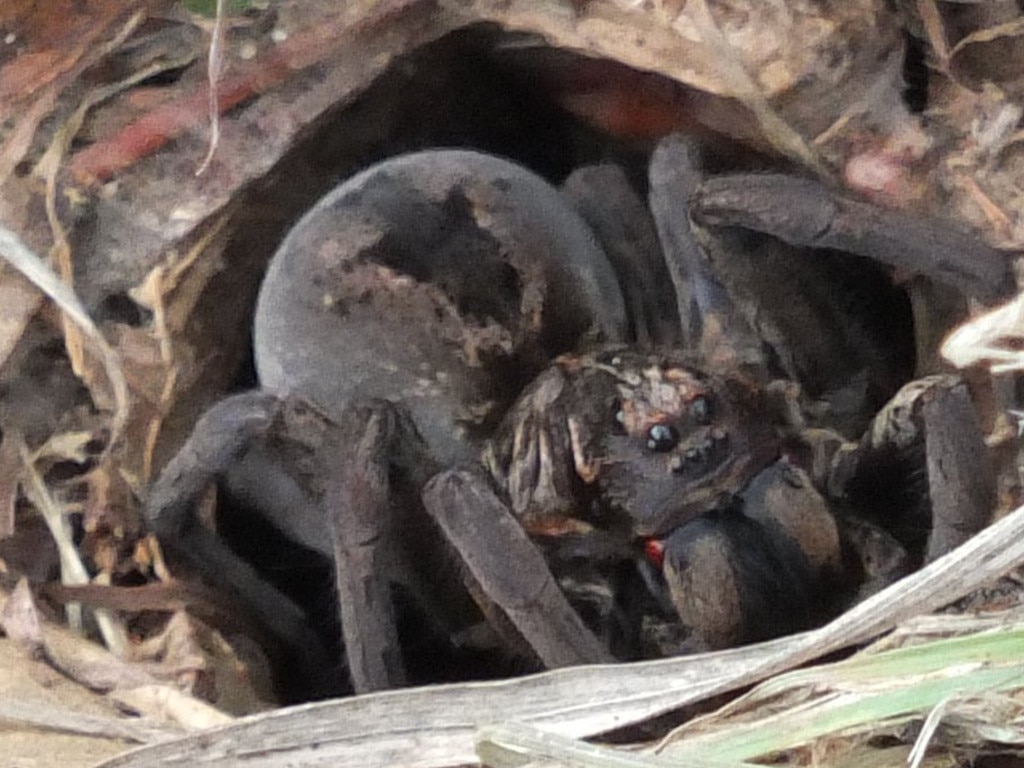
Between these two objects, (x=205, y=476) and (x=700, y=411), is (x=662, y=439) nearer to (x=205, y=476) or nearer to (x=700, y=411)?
(x=700, y=411)

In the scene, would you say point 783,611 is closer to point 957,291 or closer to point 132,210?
point 957,291

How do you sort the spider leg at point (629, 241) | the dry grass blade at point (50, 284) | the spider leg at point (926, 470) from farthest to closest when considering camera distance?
the spider leg at point (629, 241) → the dry grass blade at point (50, 284) → the spider leg at point (926, 470)

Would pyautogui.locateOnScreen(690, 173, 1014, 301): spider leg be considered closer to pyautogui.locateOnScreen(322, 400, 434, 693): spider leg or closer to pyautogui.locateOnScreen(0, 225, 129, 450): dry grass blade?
pyautogui.locateOnScreen(322, 400, 434, 693): spider leg

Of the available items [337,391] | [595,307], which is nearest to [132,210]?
[337,391]

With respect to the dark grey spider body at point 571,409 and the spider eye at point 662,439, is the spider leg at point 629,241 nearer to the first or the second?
the dark grey spider body at point 571,409

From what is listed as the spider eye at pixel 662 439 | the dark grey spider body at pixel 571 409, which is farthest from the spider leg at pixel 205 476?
the spider eye at pixel 662 439

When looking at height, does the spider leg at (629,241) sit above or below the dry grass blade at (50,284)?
below
